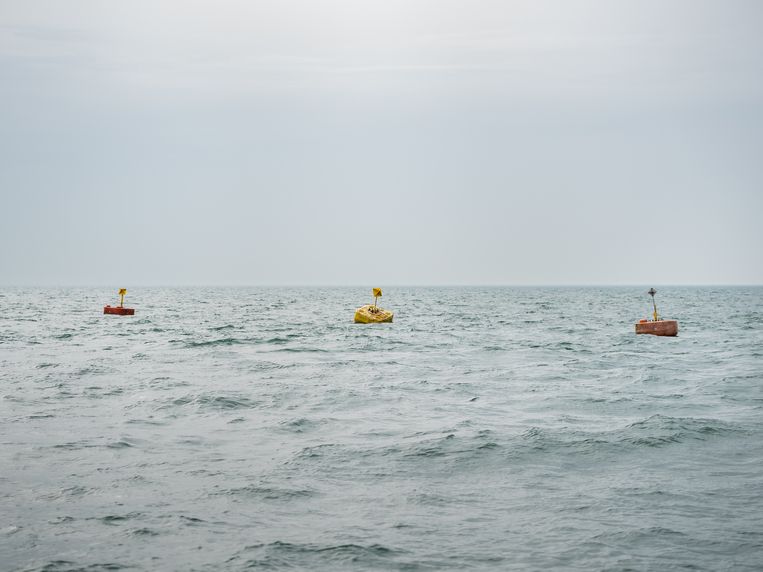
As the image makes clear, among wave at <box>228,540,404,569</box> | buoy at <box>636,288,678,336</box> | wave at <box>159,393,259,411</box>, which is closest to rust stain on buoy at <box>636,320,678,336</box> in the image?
buoy at <box>636,288,678,336</box>

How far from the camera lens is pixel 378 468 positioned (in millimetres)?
14711

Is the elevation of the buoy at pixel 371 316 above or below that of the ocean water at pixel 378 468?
above

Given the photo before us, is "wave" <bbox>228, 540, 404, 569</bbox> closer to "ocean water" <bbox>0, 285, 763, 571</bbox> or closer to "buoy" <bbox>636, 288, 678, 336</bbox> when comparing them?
"ocean water" <bbox>0, 285, 763, 571</bbox>

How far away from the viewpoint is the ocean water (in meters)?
10.2

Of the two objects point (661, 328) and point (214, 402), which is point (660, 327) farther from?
point (214, 402)

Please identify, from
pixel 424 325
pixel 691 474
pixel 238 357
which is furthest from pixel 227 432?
pixel 424 325

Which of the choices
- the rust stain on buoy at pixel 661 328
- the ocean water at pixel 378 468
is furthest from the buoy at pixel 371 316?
the ocean water at pixel 378 468

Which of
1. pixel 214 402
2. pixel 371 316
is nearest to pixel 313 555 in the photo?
pixel 214 402

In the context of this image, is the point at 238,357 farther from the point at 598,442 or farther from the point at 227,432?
the point at 598,442

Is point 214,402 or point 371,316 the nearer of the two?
point 214,402

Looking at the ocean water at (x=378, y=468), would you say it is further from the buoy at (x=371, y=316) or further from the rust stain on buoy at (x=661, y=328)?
the buoy at (x=371, y=316)

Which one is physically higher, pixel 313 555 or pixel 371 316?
pixel 371 316

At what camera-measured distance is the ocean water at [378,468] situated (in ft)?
33.6

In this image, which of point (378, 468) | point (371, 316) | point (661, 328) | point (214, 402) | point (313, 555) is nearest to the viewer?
point (313, 555)
